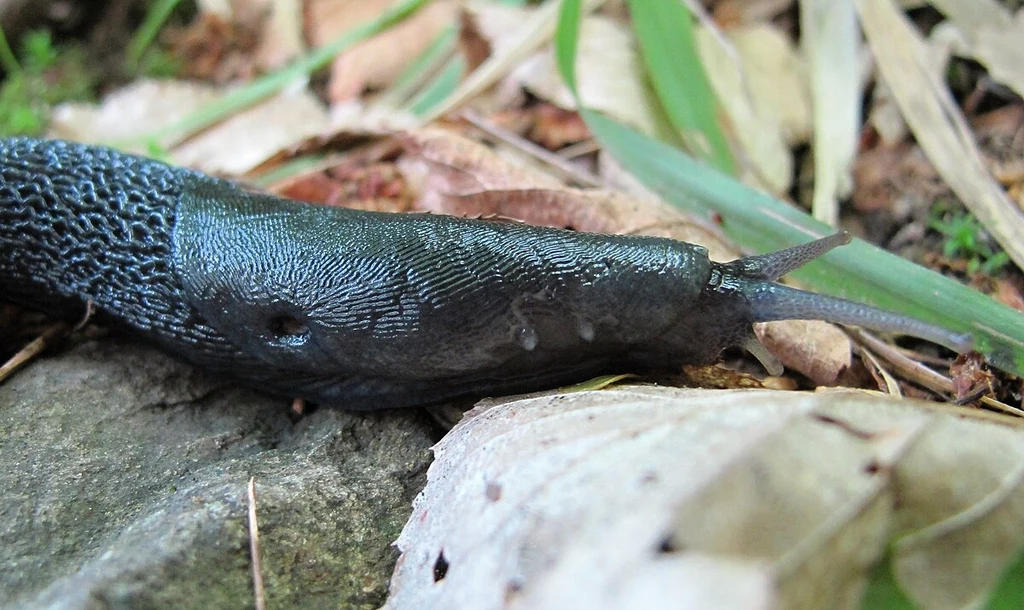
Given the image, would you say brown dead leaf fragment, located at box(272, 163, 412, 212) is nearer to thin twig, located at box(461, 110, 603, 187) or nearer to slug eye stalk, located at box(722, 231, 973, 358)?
thin twig, located at box(461, 110, 603, 187)

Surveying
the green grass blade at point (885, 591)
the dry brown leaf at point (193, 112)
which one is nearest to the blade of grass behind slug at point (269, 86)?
the dry brown leaf at point (193, 112)

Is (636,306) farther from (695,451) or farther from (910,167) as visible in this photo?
(910,167)

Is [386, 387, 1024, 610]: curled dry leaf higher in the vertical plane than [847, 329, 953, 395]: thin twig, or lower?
higher

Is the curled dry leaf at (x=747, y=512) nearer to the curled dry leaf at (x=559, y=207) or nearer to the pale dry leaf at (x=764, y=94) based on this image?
the curled dry leaf at (x=559, y=207)

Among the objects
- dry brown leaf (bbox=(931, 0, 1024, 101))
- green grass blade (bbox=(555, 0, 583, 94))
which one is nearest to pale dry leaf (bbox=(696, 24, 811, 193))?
dry brown leaf (bbox=(931, 0, 1024, 101))

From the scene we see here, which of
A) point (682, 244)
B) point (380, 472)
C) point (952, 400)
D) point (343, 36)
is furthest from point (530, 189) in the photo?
point (343, 36)

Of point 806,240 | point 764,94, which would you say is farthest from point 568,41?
point 806,240

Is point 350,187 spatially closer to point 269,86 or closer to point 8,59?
point 269,86
